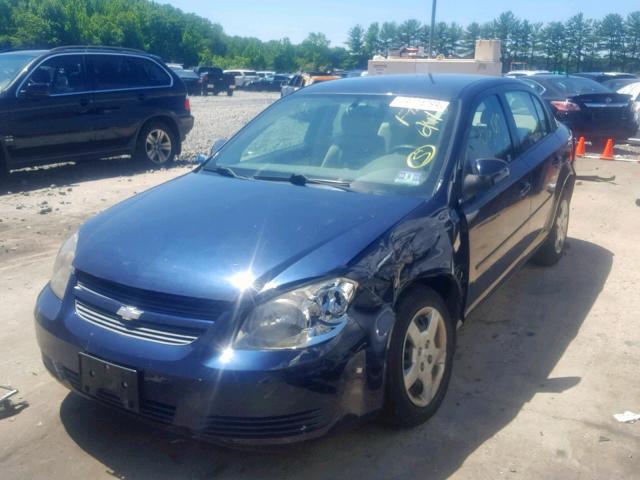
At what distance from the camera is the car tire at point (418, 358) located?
325cm

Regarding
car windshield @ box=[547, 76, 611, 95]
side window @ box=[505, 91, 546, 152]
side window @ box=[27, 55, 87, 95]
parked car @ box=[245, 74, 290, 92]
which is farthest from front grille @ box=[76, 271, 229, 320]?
parked car @ box=[245, 74, 290, 92]

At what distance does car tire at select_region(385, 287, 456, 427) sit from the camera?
325cm

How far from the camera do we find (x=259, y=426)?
289cm

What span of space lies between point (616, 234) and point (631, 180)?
10.7ft

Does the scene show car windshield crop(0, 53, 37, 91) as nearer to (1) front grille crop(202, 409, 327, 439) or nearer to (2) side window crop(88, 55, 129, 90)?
(2) side window crop(88, 55, 129, 90)

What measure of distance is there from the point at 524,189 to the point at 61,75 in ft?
24.0

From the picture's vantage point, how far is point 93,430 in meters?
3.51

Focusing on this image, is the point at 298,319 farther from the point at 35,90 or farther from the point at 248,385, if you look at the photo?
the point at 35,90

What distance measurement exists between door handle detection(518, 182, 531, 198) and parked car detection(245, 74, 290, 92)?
49.8 meters

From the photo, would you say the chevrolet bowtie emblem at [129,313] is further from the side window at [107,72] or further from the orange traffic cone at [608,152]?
the orange traffic cone at [608,152]

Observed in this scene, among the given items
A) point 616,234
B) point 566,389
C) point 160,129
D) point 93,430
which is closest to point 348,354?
point 93,430

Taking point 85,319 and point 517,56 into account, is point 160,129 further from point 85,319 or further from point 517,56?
point 517,56

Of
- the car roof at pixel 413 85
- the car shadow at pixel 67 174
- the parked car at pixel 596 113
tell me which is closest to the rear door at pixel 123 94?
the car shadow at pixel 67 174

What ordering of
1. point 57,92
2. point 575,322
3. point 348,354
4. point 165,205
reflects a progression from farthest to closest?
point 57,92, point 575,322, point 165,205, point 348,354
